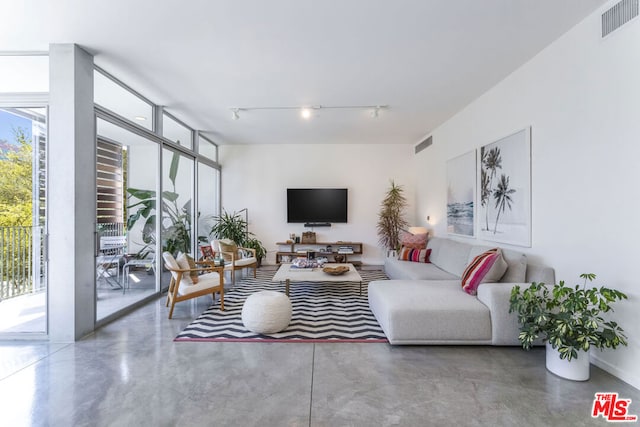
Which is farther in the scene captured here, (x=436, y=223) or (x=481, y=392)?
(x=436, y=223)

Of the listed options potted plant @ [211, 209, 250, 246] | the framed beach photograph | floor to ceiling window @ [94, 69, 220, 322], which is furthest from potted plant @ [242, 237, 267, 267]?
the framed beach photograph

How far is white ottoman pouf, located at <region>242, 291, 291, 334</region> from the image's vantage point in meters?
2.89

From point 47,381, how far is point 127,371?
0.53 m

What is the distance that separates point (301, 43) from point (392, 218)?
4.40 meters

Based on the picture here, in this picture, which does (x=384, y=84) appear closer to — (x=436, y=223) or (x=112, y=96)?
(x=436, y=223)

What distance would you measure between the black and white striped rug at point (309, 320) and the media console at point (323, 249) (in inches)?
66.1

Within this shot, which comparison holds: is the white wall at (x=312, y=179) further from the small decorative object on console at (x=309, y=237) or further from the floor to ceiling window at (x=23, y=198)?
the floor to ceiling window at (x=23, y=198)

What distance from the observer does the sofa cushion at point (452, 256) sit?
153 inches

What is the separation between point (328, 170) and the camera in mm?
6770

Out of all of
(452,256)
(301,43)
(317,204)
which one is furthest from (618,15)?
(317,204)

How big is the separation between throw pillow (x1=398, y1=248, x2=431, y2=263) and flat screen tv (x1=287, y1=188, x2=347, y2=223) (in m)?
1.83

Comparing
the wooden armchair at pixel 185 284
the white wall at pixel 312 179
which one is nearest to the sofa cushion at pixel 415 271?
the white wall at pixel 312 179

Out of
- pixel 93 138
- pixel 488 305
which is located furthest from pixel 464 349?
pixel 93 138

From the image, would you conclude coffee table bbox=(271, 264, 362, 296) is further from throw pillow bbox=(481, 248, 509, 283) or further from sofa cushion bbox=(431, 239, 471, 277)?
throw pillow bbox=(481, 248, 509, 283)
